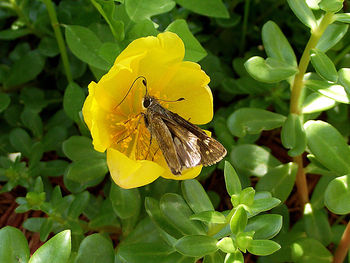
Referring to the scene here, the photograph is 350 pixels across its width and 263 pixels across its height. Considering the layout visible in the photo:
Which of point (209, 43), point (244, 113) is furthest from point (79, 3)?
point (244, 113)

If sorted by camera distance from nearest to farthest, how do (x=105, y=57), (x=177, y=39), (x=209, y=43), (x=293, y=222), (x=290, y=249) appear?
(x=177, y=39), (x=105, y=57), (x=290, y=249), (x=293, y=222), (x=209, y=43)

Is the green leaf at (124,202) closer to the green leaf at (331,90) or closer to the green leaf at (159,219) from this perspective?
the green leaf at (159,219)

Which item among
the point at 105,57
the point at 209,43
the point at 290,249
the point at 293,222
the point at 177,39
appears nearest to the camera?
the point at 177,39

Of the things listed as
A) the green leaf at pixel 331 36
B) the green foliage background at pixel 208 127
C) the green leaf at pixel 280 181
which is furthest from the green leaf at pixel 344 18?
the green leaf at pixel 280 181

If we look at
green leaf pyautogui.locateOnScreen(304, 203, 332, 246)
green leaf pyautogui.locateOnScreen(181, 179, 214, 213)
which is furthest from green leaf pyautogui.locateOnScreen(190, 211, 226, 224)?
green leaf pyautogui.locateOnScreen(304, 203, 332, 246)

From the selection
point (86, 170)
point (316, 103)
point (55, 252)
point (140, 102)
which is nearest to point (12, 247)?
point (55, 252)

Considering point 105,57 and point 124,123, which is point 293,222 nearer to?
point 124,123
